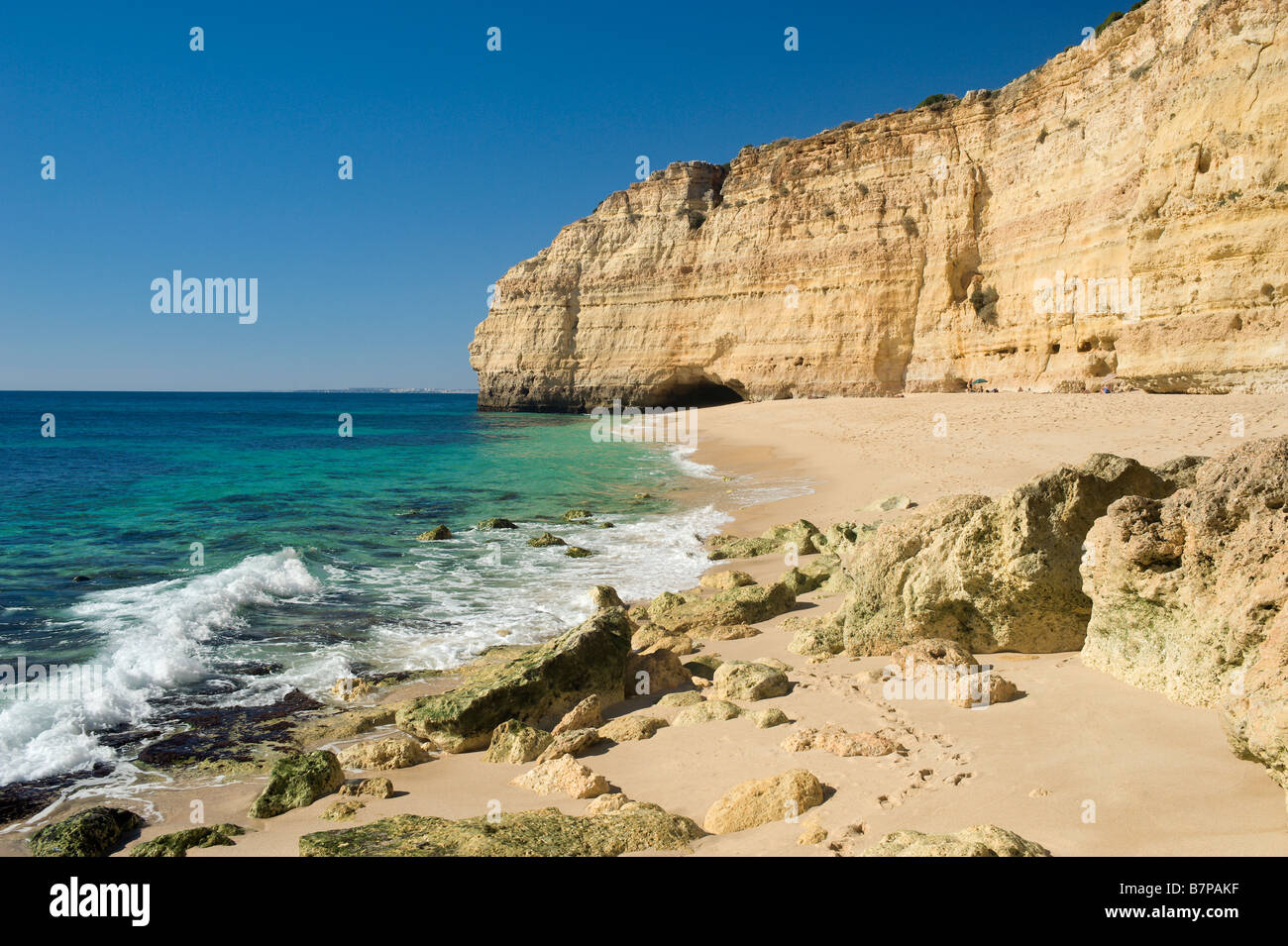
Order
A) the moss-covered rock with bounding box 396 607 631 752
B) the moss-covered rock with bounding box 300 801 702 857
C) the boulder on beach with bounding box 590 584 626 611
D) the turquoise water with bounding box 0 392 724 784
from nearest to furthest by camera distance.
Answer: the moss-covered rock with bounding box 300 801 702 857, the moss-covered rock with bounding box 396 607 631 752, the turquoise water with bounding box 0 392 724 784, the boulder on beach with bounding box 590 584 626 611

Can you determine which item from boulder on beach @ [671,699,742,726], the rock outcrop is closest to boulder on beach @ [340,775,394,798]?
boulder on beach @ [671,699,742,726]

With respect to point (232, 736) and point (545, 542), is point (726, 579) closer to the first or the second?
point (545, 542)

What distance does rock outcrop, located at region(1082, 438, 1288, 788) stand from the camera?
355 cm

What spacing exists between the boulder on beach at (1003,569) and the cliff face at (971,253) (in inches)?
736

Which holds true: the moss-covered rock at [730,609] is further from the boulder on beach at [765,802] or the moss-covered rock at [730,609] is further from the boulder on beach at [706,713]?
the boulder on beach at [765,802]

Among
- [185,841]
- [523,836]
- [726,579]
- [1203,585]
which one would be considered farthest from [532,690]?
[1203,585]

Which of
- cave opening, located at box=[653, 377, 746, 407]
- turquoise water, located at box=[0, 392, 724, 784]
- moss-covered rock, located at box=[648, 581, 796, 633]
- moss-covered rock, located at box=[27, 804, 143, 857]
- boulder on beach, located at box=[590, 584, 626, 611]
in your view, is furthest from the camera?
cave opening, located at box=[653, 377, 746, 407]

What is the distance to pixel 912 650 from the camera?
5.39 meters

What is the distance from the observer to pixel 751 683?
549cm

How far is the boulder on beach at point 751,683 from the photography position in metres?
5.44

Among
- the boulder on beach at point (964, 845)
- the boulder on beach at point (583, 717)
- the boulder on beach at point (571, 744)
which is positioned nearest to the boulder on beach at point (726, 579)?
the boulder on beach at point (583, 717)

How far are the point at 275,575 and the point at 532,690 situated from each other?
22.8 ft

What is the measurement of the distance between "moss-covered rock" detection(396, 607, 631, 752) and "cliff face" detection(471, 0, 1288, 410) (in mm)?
21100

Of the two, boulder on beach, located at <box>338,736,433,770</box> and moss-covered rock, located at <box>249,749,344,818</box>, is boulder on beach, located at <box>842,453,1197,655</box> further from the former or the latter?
moss-covered rock, located at <box>249,749,344,818</box>
